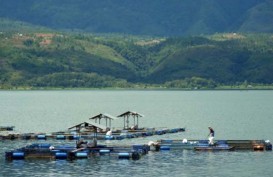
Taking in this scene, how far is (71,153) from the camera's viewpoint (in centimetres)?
10006

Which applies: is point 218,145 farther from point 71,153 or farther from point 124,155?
point 71,153

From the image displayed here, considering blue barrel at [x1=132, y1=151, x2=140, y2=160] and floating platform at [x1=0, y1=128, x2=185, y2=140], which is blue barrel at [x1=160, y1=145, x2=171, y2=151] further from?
floating platform at [x1=0, y1=128, x2=185, y2=140]

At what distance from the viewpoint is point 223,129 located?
6265 inches

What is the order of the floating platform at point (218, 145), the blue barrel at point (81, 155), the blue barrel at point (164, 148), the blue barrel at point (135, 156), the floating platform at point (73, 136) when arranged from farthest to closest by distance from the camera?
1. the floating platform at point (73, 136)
2. the blue barrel at point (164, 148)
3. the floating platform at point (218, 145)
4. the blue barrel at point (135, 156)
5. the blue barrel at point (81, 155)

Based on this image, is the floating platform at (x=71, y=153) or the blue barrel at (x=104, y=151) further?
the blue barrel at (x=104, y=151)

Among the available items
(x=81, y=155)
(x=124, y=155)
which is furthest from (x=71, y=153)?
(x=124, y=155)

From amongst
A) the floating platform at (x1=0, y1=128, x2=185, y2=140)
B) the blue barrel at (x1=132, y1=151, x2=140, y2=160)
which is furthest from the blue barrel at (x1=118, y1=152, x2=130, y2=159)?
the floating platform at (x1=0, y1=128, x2=185, y2=140)

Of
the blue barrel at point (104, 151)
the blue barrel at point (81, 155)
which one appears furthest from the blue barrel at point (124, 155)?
the blue barrel at point (81, 155)

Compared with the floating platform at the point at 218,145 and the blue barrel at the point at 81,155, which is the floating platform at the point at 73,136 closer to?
the floating platform at the point at 218,145

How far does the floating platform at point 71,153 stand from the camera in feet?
327

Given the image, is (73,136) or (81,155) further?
(73,136)

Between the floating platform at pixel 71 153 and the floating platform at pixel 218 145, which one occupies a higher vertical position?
the floating platform at pixel 218 145

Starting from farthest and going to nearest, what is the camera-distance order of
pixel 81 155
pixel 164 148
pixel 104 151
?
pixel 164 148, pixel 104 151, pixel 81 155

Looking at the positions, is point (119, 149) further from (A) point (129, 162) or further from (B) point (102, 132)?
(B) point (102, 132)
